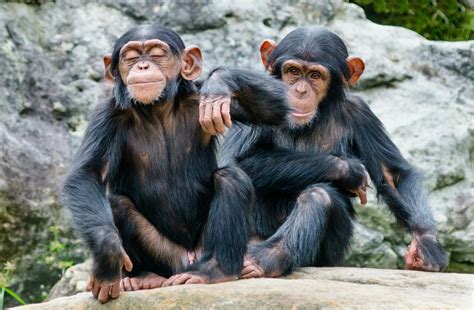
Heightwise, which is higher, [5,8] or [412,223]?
[5,8]

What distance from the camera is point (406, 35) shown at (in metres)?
10.6

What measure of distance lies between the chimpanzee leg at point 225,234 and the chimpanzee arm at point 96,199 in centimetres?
53

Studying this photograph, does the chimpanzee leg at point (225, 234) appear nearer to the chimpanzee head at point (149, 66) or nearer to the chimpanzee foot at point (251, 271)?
the chimpanzee foot at point (251, 271)

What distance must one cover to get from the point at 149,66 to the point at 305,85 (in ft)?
5.19

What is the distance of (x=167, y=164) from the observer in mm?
6383

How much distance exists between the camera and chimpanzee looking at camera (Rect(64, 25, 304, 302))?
613cm

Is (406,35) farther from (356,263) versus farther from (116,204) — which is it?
(116,204)

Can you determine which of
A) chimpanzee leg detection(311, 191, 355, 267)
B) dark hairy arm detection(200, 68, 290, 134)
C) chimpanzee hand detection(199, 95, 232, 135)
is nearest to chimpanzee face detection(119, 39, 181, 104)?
dark hairy arm detection(200, 68, 290, 134)

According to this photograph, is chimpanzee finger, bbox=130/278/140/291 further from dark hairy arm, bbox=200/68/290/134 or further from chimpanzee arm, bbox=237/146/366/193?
chimpanzee arm, bbox=237/146/366/193

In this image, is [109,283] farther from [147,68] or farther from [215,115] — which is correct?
[147,68]

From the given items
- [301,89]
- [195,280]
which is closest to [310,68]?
[301,89]

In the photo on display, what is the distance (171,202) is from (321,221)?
1123 millimetres

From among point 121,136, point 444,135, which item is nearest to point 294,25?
point 444,135

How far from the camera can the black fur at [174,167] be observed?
6156mm
